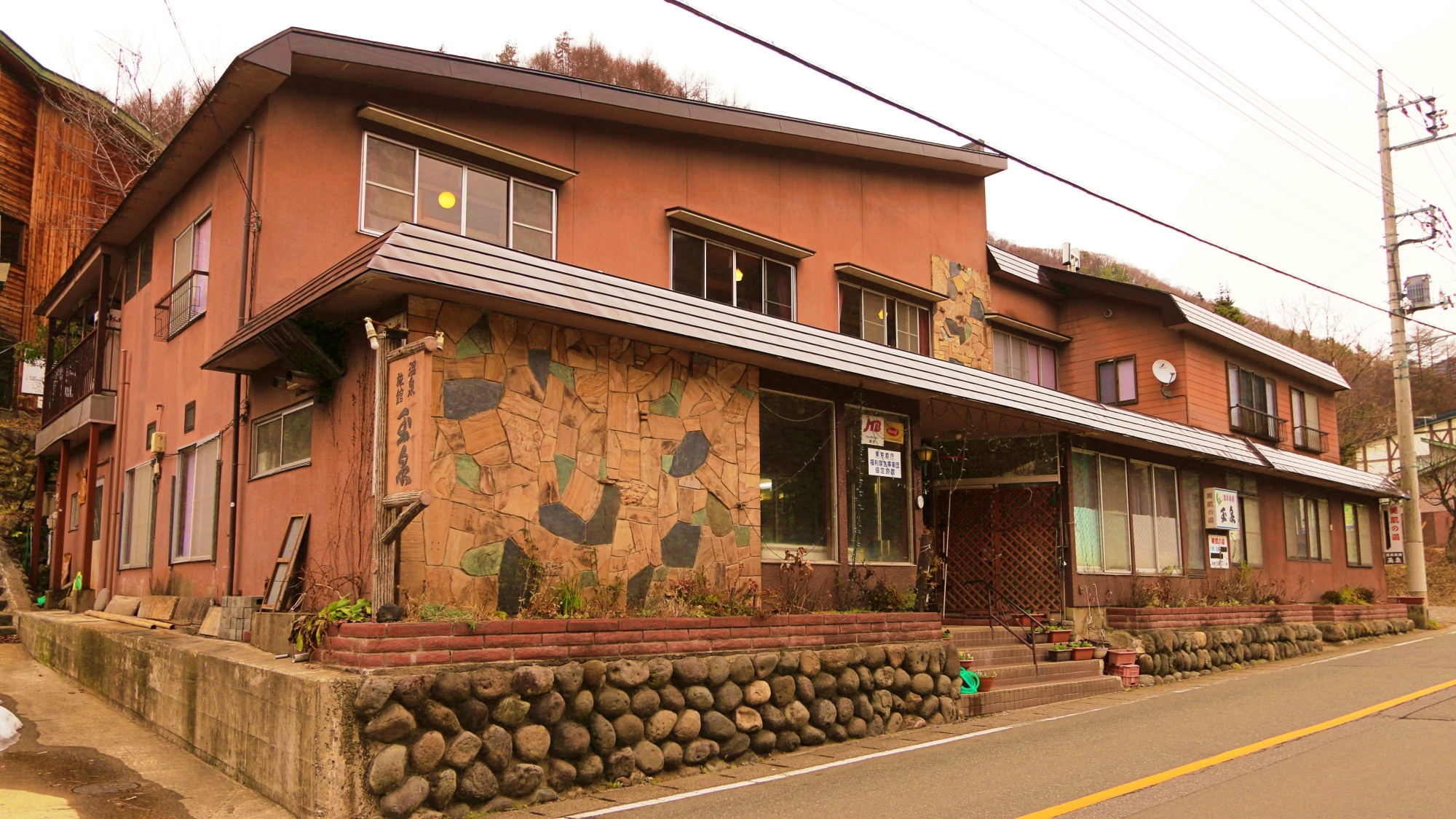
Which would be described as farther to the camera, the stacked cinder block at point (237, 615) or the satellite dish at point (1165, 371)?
the satellite dish at point (1165, 371)

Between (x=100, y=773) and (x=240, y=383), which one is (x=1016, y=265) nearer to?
(x=240, y=383)

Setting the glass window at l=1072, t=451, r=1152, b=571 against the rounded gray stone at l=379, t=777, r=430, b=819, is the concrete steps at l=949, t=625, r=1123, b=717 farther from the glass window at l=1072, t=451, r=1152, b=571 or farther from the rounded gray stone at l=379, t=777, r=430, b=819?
the rounded gray stone at l=379, t=777, r=430, b=819

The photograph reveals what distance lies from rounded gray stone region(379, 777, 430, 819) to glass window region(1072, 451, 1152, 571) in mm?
12446

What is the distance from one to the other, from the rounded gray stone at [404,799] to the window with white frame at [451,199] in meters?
7.00

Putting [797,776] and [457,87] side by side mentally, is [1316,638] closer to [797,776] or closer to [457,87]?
[797,776]

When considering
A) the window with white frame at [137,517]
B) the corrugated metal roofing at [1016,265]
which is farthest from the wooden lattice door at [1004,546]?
the window with white frame at [137,517]

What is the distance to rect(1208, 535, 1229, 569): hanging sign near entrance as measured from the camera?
66.3 ft

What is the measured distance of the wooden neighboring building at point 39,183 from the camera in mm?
26984

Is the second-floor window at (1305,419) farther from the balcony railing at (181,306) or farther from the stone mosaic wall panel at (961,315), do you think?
the balcony railing at (181,306)

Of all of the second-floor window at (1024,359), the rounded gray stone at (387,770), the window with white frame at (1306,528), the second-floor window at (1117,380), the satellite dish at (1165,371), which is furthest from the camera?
the window with white frame at (1306,528)

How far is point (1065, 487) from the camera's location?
16.9 m

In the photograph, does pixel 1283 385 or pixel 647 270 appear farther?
pixel 1283 385

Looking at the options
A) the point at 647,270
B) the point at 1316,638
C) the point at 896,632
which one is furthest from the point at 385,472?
the point at 1316,638

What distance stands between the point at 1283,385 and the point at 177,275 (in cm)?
2548
